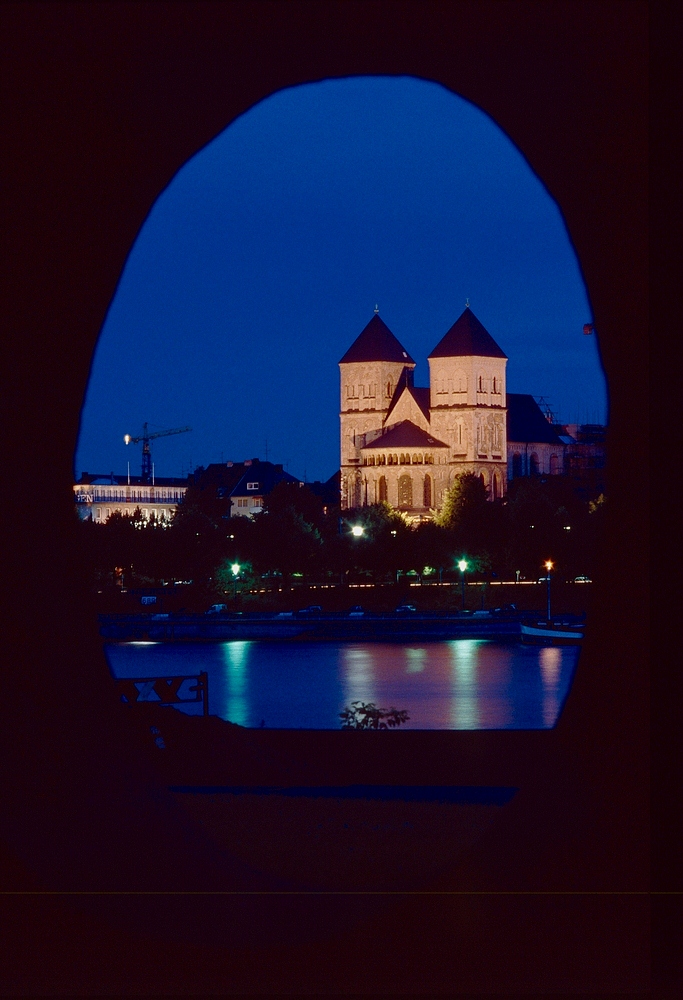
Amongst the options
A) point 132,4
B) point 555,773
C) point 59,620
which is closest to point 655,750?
point 555,773

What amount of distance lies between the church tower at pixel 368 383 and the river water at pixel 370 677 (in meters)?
35.8

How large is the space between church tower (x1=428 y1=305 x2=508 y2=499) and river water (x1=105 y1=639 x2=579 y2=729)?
33.6 m

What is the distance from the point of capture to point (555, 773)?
187 inches

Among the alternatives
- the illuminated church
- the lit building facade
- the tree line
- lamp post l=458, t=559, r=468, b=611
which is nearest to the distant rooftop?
the illuminated church

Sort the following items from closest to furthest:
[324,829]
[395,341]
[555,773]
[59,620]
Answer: [555,773], [59,620], [324,829], [395,341]

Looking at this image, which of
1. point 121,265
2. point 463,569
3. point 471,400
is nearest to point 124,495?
point 471,400

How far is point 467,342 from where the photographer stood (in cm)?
7319

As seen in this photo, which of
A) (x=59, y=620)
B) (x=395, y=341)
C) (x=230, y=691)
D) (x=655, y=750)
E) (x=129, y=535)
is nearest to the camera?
(x=655, y=750)

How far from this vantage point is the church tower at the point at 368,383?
7606cm

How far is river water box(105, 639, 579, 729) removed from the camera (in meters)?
26.1

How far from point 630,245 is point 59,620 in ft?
7.67

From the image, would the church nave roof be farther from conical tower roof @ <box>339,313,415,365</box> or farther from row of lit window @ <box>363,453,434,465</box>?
conical tower roof @ <box>339,313,415,365</box>

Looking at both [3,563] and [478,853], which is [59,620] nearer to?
[3,563]

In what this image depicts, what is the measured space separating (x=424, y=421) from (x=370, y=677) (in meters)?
43.0
